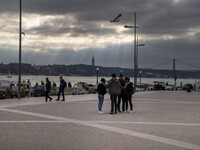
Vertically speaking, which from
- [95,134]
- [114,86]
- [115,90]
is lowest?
[95,134]

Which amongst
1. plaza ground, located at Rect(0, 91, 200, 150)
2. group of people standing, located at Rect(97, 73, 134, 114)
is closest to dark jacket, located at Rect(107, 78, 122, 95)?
group of people standing, located at Rect(97, 73, 134, 114)

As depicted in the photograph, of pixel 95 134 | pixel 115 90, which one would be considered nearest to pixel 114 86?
pixel 115 90

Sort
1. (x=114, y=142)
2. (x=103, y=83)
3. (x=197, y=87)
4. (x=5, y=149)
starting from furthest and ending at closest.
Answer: (x=197, y=87)
(x=103, y=83)
(x=114, y=142)
(x=5, y=149)

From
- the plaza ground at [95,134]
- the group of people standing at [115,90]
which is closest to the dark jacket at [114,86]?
the group of people standing at [115,90]

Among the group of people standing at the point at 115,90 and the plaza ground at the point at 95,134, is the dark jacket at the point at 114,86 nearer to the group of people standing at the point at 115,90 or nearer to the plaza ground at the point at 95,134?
the group of people standing at the point at 115,90

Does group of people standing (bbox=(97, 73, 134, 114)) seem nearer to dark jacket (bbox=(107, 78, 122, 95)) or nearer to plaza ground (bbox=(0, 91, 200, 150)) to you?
dark jacket (bbox=(107, 78, 122, 95))

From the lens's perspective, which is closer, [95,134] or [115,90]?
[95,134]

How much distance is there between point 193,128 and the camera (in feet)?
44.3

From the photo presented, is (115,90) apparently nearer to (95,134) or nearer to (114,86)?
(114,86)

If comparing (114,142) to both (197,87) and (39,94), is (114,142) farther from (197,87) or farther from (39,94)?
(197,87)

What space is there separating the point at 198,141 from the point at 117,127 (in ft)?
11.1

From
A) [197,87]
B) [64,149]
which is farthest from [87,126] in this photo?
[197,87]

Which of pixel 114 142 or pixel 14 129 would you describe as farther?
pixel 14 129

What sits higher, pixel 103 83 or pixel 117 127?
pixel 103 83
